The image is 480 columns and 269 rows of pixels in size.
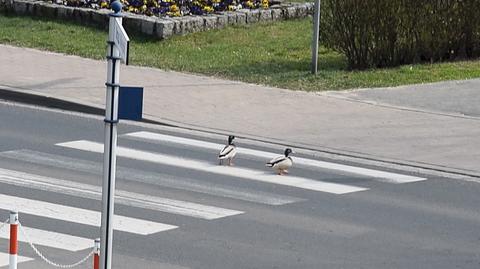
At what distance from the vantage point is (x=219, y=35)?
24266 millimetres

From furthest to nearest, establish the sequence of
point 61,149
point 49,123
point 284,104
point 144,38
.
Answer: point 144,38 < point 284,104 < point 49,123 < point 61,149

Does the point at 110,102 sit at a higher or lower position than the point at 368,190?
higher

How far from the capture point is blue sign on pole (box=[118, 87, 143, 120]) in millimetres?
8664

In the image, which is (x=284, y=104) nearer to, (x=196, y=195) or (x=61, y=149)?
(x=61, y=149)

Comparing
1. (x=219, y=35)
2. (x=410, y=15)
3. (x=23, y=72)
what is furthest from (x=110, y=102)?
(x=219, y=35)

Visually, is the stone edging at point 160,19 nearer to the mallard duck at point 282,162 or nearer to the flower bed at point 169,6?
the flower bed at point 169,6

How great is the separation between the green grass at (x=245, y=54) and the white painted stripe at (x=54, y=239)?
28.2ft

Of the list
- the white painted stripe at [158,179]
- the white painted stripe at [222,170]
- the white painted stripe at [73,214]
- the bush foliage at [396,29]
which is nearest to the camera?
the white painted stripe at [73,214]

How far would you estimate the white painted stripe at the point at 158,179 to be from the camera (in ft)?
45.2

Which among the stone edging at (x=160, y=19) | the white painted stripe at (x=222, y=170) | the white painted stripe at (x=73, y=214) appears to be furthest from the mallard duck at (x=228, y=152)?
the stone edging at (x=160, y=19)

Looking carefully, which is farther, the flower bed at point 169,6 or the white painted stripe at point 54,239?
the flower bed at point 169,6

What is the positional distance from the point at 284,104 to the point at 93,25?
6.57 meters

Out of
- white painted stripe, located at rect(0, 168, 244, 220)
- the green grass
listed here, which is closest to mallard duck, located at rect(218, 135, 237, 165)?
white painted stripe, located at rect(0, 168, 244, 220)

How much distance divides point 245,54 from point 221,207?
9.65 meters
